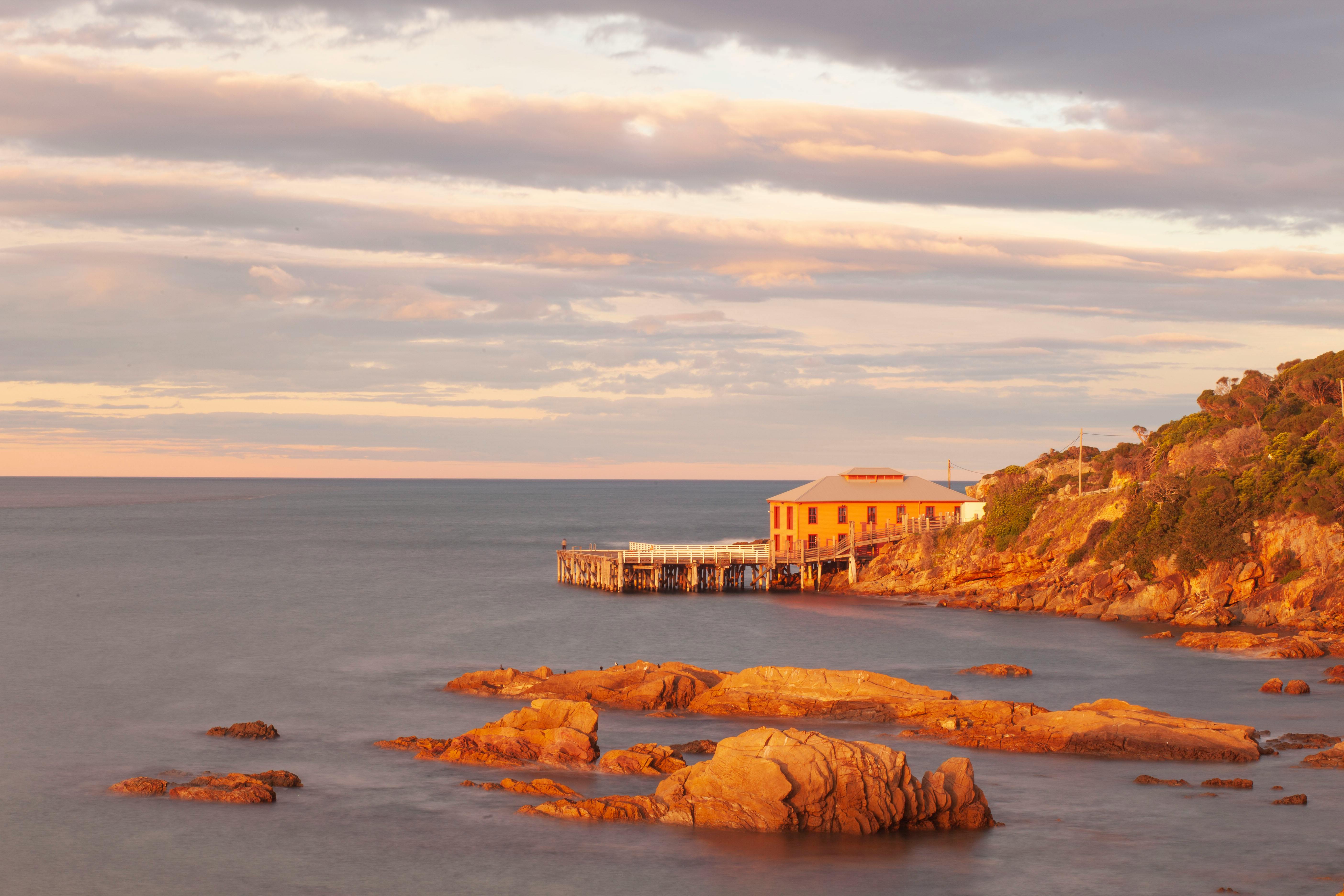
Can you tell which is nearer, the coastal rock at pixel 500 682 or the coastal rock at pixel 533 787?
the coastal rock at pixel 533 787

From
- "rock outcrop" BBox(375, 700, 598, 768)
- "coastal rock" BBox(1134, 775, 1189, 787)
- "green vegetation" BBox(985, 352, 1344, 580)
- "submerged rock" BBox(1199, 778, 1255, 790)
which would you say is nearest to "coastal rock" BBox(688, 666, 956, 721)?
"rock outcrop" BBox(375, 700, 598, 768)

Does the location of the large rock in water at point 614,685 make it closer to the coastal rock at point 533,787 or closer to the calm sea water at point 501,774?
the calm sea water at point 501,774

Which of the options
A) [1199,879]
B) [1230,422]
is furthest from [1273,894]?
[1230,422]

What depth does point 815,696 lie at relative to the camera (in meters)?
39.5

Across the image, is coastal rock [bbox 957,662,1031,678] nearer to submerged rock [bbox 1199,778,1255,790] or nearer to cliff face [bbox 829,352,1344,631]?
cliff face [bbox 829,352,1344,631]

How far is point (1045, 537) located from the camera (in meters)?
72.9

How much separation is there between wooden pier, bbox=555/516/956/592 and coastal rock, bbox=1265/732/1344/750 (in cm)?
4386

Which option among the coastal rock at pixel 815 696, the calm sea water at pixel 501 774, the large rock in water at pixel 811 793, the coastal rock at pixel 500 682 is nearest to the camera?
the calm sea water at pixel 501 774

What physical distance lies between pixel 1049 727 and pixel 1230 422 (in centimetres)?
4701

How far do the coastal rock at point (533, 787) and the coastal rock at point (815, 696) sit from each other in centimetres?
944

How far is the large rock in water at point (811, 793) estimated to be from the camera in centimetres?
2741

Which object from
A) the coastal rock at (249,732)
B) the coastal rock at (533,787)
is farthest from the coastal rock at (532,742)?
the coastal rock at (249,732)

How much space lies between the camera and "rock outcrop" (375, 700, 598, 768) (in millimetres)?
33406

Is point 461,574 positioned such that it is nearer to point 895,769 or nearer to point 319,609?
point 319,609
